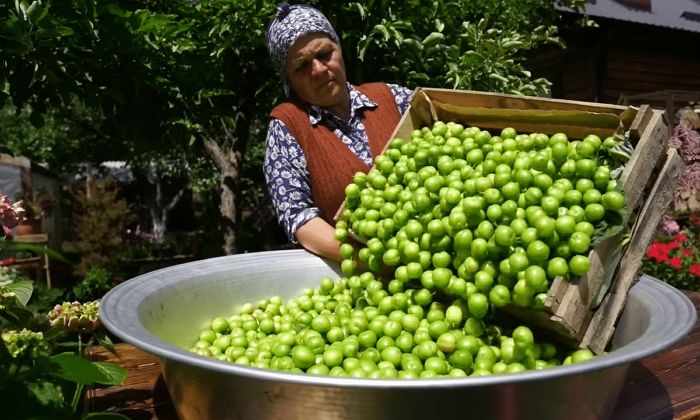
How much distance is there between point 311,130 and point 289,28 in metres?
0.44

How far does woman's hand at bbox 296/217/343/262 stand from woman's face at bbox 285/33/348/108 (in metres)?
0.62

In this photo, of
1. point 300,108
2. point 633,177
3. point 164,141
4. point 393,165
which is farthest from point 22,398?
point 164,141

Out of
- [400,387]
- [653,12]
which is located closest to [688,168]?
[653,12]

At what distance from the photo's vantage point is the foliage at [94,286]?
715 cm

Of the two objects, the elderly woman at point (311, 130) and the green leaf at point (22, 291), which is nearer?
the green leaf at point (22, 291)

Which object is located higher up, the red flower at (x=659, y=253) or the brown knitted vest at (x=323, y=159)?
the brown knitted vest at (x=323, y=159)

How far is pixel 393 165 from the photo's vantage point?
1.83 m

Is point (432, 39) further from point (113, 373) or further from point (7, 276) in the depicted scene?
point (113, 373)

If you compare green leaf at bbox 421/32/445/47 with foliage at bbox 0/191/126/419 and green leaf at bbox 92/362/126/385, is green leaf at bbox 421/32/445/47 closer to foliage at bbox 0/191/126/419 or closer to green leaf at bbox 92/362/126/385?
foliage at bbox 0/191/126/419

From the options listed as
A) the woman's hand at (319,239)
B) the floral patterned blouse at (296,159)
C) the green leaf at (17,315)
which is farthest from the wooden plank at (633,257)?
the green leaf at (17,315)

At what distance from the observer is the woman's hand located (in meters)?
1.94

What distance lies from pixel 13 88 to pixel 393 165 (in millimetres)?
2149

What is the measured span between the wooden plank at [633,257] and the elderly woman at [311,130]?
1158 millimetres

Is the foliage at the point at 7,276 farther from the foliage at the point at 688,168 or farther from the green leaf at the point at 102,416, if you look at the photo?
the foliage at the point at 688,168
